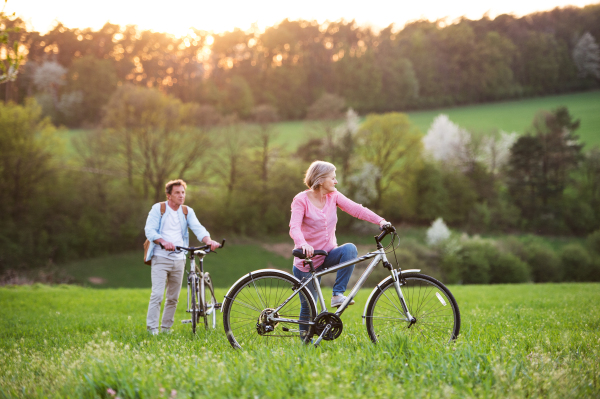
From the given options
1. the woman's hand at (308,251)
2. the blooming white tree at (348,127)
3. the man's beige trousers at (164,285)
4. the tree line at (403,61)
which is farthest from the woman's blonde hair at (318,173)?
the tree line at (403,61)

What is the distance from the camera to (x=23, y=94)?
154 ft

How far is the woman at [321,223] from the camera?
16.1 ft

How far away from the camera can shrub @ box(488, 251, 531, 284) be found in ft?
Result: 112

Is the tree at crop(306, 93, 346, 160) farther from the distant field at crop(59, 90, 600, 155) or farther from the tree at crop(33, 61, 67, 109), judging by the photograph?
the tree at crop(33, 61, 67, 109)

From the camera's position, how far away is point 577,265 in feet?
120

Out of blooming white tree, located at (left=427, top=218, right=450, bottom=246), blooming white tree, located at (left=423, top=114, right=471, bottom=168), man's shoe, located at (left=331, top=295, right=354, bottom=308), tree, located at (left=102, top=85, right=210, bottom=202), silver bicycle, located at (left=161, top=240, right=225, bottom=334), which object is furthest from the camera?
blooming white tree, located at (left=423, top=114, right=471, bottom=168)

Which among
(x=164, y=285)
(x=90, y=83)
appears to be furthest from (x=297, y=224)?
→ (x=90, y=83)

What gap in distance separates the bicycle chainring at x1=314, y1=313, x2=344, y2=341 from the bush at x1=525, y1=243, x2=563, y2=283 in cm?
3606

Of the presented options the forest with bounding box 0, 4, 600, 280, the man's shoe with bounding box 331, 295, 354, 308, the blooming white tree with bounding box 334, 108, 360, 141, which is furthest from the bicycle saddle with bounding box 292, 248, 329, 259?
the blooming white tree with bounding box 334, 108, 360, 141

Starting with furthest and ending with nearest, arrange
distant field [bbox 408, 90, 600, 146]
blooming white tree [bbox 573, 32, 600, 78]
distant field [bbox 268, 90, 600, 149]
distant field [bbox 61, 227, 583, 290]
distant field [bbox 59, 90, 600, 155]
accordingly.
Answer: blooming white tree [bbox 573, 32, 600, 78]
distant field [bbox 408, 90, 600, 146]
distant field [bbox 268, 90, 600, 149]
distant field [bbox 59, 90, 600, 155]
distant field [bbox 61, 227, 583, 290]

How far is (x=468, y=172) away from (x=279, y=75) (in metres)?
32.7

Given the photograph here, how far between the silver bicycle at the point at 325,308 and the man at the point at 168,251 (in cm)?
173

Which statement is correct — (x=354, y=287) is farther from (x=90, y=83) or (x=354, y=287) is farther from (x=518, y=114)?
(x=518, y=114)

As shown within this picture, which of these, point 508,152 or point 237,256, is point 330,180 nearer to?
point 237,256
